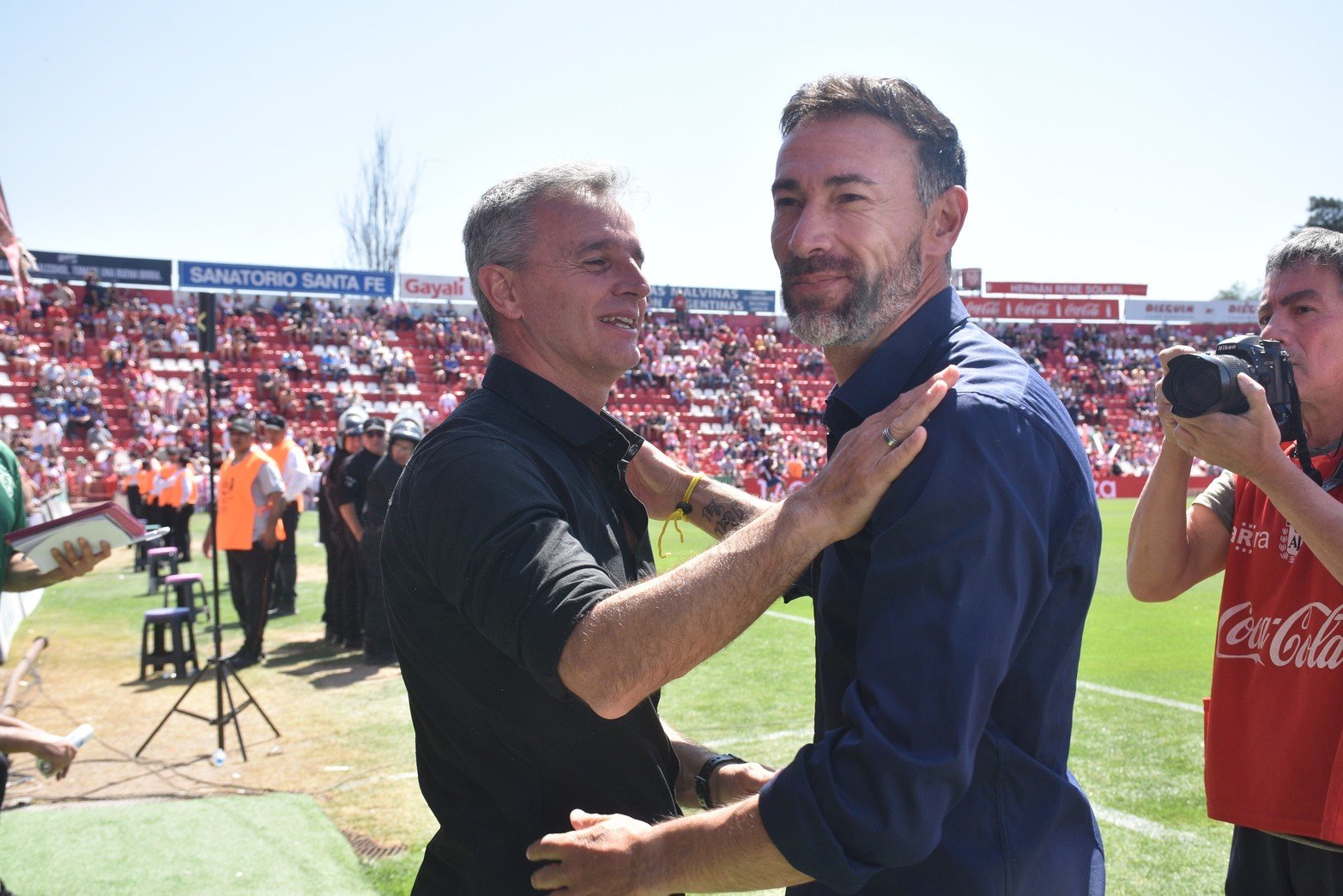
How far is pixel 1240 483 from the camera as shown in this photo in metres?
3.04

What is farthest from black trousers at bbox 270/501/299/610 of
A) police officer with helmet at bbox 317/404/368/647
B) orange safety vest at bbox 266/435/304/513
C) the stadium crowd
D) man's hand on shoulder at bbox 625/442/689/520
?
the stadium crowd

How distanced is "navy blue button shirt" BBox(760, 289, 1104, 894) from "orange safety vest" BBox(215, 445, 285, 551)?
363 inches

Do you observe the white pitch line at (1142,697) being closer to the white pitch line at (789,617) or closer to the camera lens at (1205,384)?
the white pitch line at (789,617)

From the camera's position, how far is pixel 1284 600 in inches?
107

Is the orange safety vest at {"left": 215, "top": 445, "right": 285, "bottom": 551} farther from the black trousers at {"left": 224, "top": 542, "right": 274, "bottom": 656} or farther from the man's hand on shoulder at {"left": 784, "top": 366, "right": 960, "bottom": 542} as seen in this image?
the man's hand on shoulder at {"left": 784, "top": 366, "right": 960, "bottom": 542}

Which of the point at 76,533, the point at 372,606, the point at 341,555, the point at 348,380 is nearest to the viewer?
the point at 76,533

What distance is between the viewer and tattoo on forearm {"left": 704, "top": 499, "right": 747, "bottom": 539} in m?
2.87

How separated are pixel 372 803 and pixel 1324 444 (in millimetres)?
4948

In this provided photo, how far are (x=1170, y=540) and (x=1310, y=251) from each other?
903 mm

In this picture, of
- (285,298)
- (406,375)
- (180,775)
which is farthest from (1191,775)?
(285,298)

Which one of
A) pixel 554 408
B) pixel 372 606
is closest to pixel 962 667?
pixel 554 408

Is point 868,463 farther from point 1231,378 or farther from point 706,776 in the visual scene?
point 1231,378

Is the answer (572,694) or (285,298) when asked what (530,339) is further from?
(285,298)

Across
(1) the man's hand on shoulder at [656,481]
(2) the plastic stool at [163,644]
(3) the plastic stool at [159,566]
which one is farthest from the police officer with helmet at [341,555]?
(1) the man's hand on shoulder at [656,481]
